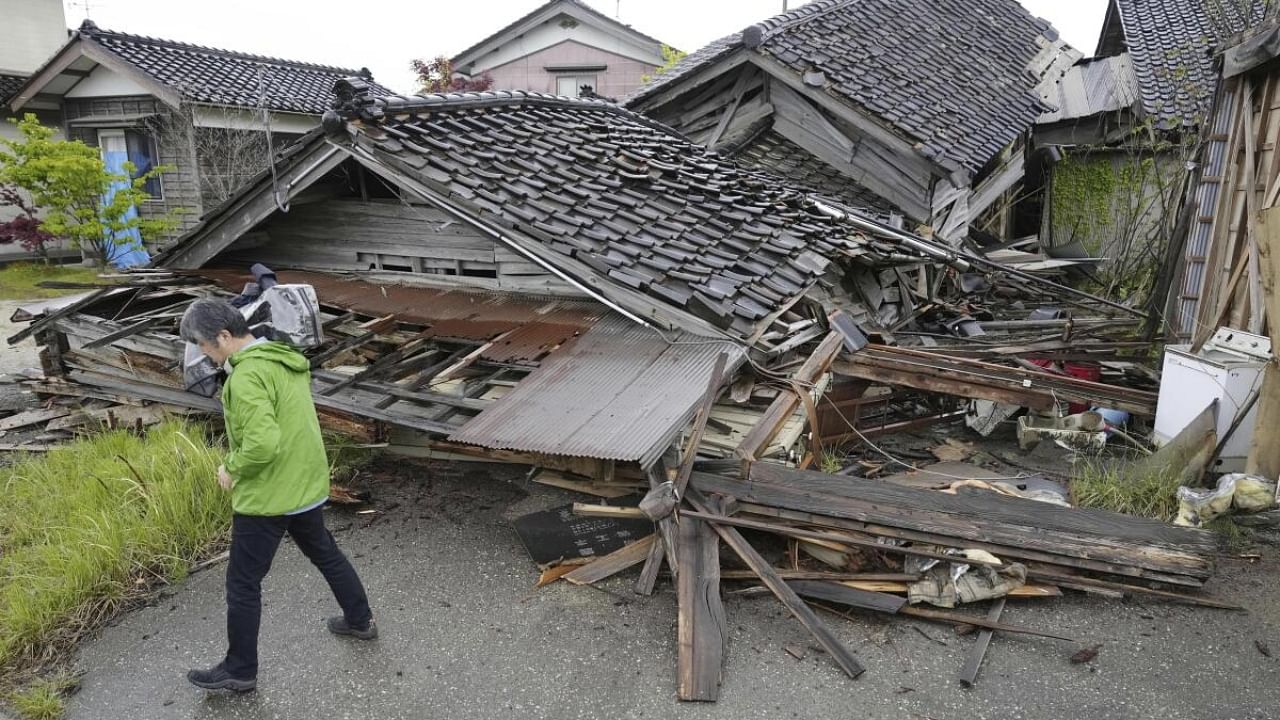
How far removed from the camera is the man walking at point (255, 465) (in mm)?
3484

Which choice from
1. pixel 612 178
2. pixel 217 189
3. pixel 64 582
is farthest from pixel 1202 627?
pixel 217 189

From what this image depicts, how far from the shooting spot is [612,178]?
7.27 meters

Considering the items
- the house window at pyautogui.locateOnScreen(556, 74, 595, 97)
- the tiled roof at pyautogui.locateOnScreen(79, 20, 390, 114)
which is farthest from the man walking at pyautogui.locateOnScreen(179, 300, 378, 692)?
the house window at pyautogui.locateOnScreen(556, 74, 595, 97)

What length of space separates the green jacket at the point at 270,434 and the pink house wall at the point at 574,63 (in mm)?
22884

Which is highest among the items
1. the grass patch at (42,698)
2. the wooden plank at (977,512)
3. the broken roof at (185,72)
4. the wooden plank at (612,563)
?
the broken roof at (185,72)

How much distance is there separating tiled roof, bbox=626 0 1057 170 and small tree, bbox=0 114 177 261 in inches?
455

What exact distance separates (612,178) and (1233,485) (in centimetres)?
545

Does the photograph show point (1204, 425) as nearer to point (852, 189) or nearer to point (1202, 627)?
point (1202, 627)

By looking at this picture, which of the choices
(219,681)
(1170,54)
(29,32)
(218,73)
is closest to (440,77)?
(218,73)

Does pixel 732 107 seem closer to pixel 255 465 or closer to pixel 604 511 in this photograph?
pixel 604 511

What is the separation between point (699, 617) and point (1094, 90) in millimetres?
18373

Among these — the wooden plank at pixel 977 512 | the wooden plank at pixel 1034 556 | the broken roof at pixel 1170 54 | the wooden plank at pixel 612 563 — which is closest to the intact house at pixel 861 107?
the broken roof at pixel 1170 54

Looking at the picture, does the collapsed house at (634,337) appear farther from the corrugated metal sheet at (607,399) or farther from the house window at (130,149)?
the house window at (130,149)

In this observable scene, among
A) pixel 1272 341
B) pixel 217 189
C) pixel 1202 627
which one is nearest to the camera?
pixel 1202 627
